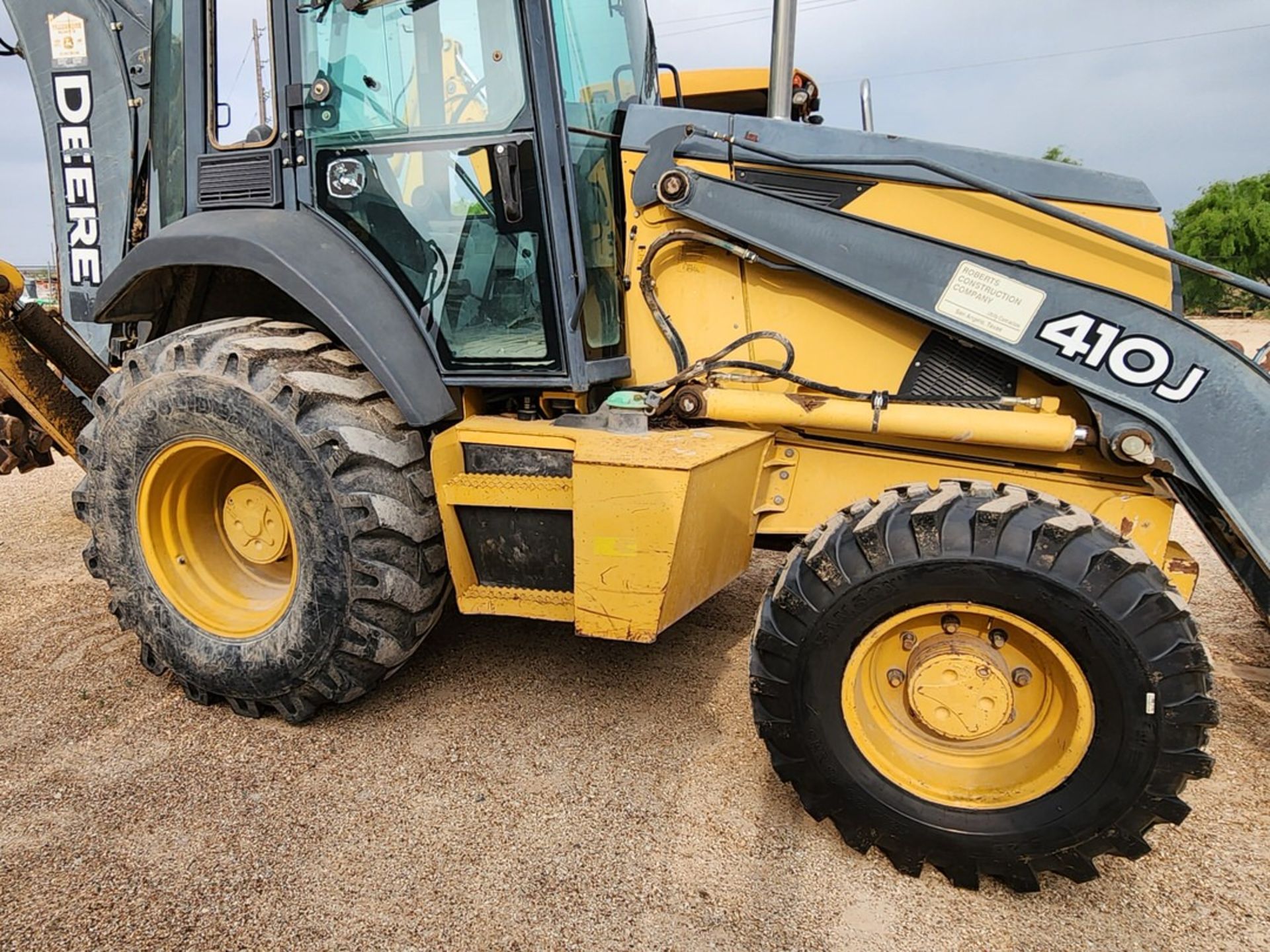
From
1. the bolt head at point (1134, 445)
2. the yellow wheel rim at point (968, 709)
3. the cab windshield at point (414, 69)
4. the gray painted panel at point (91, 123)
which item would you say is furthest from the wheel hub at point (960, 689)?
the gray painted panel at point (91, 123)

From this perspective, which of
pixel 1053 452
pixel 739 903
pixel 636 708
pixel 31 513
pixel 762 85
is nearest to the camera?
pixel 739 903

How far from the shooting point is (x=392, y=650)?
2.69 meters

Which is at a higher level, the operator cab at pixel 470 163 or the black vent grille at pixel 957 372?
the operator cab at pixel 470 163

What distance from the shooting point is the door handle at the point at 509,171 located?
2523 mm

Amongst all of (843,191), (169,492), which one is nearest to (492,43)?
(843,191)

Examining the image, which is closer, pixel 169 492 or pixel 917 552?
pixel 917 552

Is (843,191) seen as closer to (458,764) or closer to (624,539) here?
(624,539)

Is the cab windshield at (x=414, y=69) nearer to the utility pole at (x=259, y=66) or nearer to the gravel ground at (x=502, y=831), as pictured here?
the utility pole at (x=259, y=66)

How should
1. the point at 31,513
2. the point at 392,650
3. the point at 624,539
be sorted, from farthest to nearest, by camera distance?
1. the point at 31,513
2. the point at 392,650
3. the point at 624,539

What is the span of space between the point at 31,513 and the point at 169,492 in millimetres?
3374

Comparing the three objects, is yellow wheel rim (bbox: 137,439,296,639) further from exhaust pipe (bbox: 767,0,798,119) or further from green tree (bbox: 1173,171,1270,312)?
green tree (bbox: 1173,171,1270,312)

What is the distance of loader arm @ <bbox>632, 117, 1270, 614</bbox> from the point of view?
2.25 m

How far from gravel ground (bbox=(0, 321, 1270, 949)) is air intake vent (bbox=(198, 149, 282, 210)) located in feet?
5.66

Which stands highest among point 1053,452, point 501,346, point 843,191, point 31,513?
point 843,191
